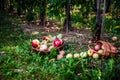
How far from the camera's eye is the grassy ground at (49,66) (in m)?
4.56

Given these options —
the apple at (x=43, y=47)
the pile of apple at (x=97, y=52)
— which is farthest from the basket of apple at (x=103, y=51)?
the apple at (x=43, y=47)

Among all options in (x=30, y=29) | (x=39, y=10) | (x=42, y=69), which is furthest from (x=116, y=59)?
(x=39, y=10)

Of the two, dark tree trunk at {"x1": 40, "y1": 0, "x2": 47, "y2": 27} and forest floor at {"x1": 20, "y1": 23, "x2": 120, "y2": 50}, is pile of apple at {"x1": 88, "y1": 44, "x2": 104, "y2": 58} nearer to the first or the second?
forest floor at {"x1": 20, "y1": 23, "x2": 120, "y2": 50}

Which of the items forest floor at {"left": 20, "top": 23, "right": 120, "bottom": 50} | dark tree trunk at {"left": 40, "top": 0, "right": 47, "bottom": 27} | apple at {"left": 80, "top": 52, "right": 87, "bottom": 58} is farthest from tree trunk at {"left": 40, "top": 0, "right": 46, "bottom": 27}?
apple at {"left": 80, "top": 52, "right": 87, "bottom": 58}

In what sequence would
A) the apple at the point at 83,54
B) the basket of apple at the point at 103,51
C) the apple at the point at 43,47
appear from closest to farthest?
the basket of apple at the point at 103,51 < the apple at the point at 83,54 < the apple at the point at 43,47

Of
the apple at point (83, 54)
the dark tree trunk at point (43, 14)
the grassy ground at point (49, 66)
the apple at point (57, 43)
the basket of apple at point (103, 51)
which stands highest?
the dark tree trunk at point (43, 14)

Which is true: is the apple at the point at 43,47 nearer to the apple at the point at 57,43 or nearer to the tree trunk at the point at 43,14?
the apple at the point at 57,43

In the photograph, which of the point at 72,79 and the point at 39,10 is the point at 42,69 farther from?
the point at 39,10

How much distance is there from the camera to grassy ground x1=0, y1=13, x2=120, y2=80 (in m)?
4.56

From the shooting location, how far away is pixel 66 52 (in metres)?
5.76

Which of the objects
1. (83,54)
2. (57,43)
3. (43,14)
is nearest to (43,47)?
(57,43)

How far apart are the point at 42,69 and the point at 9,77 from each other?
0.66m

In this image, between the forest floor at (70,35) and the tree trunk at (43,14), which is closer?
the forest floor at (70,35)

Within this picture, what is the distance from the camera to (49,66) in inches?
203
